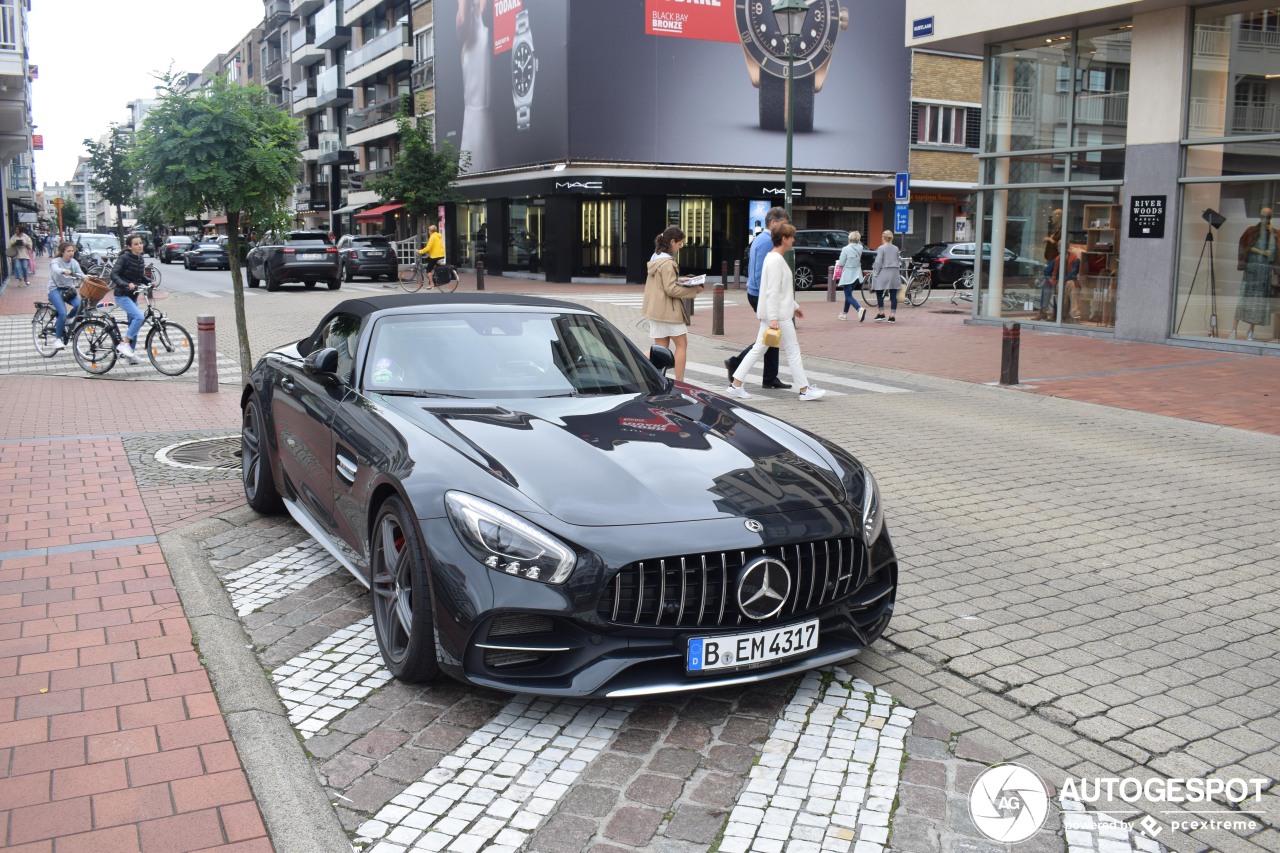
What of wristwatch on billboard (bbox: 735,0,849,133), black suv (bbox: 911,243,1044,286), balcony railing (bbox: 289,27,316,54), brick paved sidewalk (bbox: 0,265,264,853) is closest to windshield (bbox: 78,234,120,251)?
wristwatch on billboard (bbox: 735,0,849,133)

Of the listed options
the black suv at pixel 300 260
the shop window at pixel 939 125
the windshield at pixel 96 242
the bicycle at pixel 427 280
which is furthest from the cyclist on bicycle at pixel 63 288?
the shop window at pixel 939 125

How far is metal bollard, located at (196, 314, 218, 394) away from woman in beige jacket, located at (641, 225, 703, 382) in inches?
176

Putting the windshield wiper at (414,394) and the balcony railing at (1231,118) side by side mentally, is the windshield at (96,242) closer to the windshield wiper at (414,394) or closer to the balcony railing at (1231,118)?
the balcony railing at (1231,118)

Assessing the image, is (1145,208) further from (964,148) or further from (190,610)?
(964,148)

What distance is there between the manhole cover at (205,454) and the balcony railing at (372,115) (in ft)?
165

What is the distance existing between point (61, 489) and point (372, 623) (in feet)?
12.1

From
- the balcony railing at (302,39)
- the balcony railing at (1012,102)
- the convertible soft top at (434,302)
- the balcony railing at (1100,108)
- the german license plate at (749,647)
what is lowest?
the german license plate at (749,647)

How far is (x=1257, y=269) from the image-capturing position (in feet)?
52.2

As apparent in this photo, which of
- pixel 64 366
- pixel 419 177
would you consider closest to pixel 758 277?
pixel 64 366

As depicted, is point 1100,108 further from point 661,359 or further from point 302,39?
point 302,39

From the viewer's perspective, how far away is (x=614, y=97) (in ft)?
118

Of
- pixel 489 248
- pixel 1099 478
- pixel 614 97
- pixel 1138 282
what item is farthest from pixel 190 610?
pixel 489 248

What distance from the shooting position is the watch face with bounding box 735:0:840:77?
38062 mm

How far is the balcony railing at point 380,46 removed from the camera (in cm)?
5506
